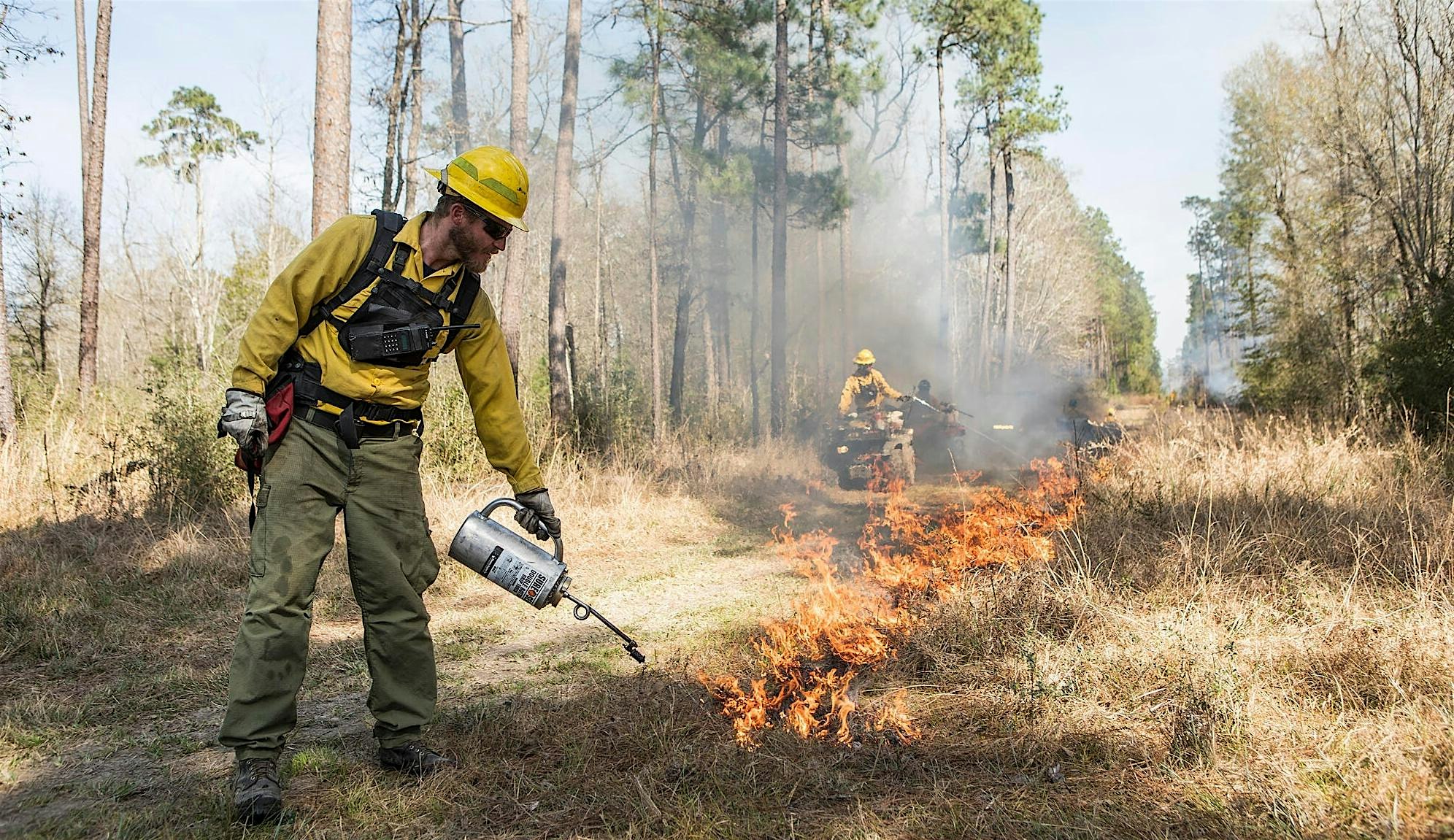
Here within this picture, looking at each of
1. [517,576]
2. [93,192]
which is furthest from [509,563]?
[93,192]

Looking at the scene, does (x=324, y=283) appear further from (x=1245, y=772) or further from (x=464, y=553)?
(x=1245, y=772)

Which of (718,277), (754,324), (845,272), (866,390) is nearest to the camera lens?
(866,390)

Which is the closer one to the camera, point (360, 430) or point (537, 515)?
point (360, 430)

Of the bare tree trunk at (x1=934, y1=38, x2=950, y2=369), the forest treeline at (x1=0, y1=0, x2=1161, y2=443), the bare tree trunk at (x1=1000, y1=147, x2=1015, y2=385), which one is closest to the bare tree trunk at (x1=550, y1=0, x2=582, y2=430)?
the forest treeline at (x1=0, y1=0, x2=1161, y2=443)

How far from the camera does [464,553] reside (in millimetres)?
3453

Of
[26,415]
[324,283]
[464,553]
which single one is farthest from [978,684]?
[26,415]

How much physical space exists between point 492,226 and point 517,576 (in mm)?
1430

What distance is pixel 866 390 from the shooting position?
1351cm

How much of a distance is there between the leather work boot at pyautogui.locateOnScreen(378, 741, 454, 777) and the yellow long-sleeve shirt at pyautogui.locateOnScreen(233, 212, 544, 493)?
3.74ft

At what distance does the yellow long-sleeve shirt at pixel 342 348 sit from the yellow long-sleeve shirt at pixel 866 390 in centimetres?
1006

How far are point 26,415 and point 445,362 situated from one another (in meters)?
4.33

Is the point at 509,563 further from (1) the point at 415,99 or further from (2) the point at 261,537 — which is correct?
(1) the point at 415,99

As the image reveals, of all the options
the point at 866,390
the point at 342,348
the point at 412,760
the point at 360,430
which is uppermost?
the point at 866,390

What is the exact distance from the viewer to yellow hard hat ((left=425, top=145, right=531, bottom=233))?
312 centimetres
